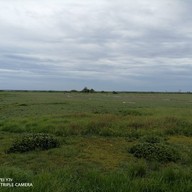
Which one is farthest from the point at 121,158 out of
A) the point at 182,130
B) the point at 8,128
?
the point at 8,128

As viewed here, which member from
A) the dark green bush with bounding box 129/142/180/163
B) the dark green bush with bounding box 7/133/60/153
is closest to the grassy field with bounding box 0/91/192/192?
the dark green bush with bounding box 129/142/180/163

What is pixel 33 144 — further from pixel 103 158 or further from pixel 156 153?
pixel 156 153

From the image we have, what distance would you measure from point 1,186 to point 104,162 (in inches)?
184

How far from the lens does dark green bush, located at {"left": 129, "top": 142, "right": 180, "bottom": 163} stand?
38.8ft

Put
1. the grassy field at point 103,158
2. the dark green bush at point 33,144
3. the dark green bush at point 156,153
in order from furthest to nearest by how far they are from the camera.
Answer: the dark green bush at point 33,144 → the dark green bush at point 156,153 → the grassy field at point 103,158

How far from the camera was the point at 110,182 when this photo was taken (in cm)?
845

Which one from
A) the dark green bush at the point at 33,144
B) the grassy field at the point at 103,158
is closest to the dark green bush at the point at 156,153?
the grassy field at the point at 103,158

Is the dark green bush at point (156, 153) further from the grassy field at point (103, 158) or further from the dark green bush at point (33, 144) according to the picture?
the dark green bush at point (33, 144)

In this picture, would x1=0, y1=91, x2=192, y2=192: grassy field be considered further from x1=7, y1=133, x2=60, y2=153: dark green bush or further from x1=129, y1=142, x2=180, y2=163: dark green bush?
x1=7, y1=133, x2=60, y2=153: dark green bush

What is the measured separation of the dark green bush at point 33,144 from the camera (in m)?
13.0

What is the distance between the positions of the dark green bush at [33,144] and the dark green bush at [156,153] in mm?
3394

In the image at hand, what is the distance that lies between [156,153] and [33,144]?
4688mm

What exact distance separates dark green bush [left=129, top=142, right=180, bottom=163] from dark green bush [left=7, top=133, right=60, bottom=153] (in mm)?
3394

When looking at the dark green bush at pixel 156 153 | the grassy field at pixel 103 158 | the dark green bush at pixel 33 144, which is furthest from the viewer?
the dark green bush at pixel 33 144
